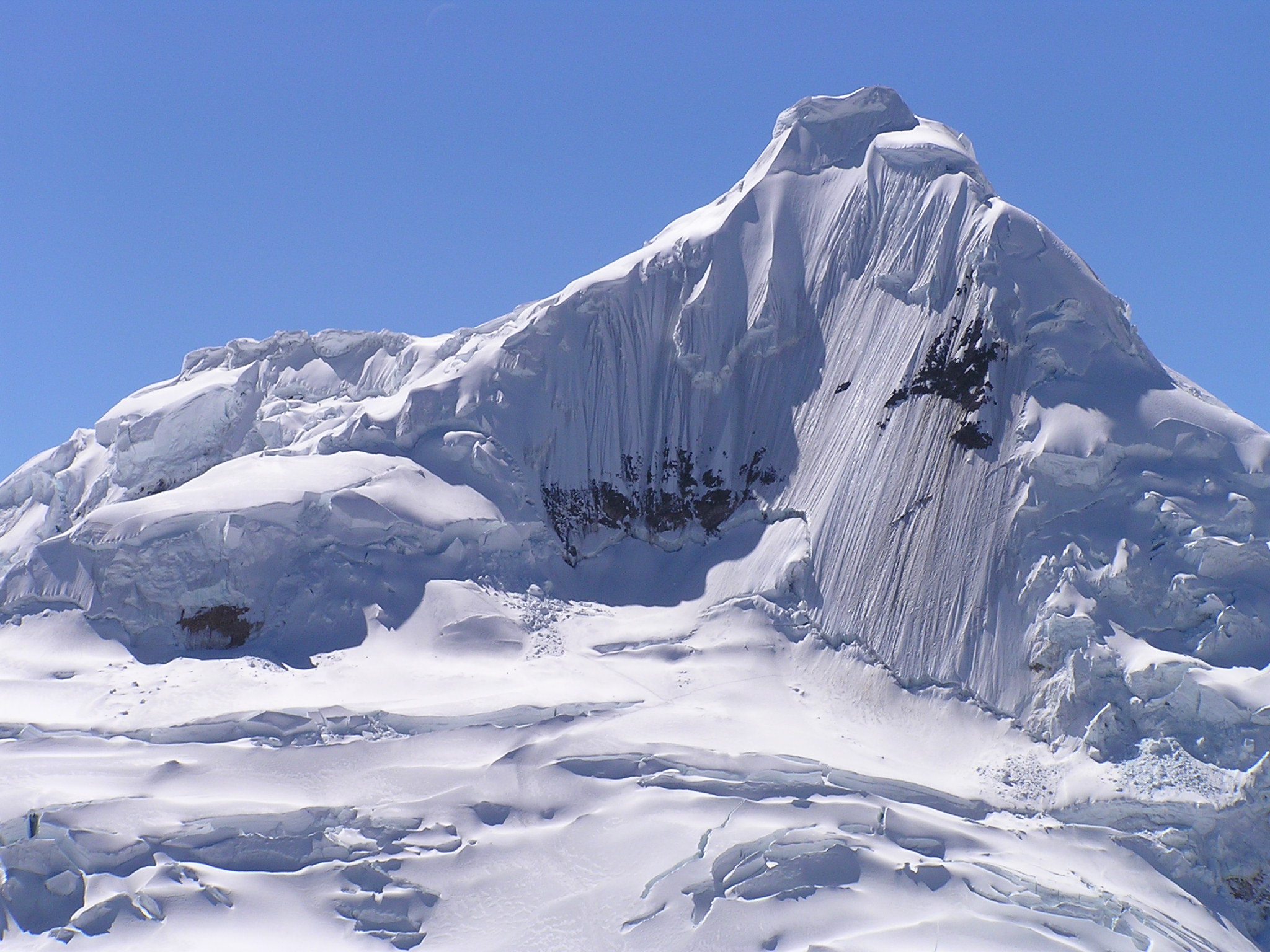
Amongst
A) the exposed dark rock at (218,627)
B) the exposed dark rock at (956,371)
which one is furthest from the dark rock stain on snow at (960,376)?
the exposed dark rock at (218,627)

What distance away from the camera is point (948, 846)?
882 inches

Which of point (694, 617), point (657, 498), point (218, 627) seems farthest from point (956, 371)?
point (218, 627)

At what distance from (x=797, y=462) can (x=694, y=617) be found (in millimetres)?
5548

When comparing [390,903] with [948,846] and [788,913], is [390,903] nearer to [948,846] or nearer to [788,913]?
[788,913]

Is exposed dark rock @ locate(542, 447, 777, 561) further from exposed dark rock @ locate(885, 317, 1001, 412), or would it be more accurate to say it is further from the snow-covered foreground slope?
exposed dark rock @ locate(885, 317, 1001, 412)

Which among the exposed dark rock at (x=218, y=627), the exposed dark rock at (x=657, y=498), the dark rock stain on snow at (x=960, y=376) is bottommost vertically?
→ the exposed dark rock at (x=218, y=627)

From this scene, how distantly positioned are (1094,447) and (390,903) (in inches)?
753

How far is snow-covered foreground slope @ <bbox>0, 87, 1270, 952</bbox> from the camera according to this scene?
2148 cm

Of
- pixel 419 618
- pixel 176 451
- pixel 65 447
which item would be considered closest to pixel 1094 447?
pixel 419 618

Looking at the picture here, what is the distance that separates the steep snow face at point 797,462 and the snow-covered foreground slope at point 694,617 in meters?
0.11

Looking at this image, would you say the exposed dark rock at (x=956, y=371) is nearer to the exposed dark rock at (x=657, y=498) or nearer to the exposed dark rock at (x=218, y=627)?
the exposed dark rock at (x=657, y=498)

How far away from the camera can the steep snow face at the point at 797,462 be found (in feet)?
88.2

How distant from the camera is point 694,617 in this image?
30.6m

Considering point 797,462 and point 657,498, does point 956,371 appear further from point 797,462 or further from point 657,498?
point 657,498
